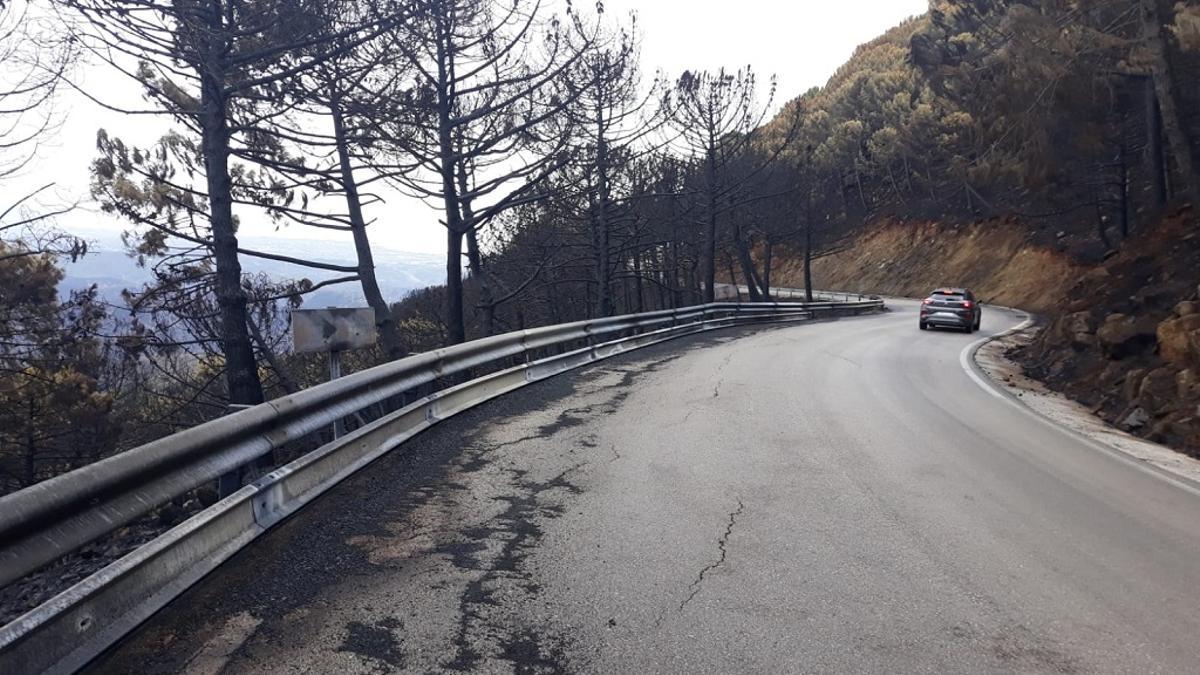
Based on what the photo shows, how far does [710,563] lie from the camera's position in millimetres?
4504

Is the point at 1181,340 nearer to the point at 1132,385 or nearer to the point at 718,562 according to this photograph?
the point at 1132,385

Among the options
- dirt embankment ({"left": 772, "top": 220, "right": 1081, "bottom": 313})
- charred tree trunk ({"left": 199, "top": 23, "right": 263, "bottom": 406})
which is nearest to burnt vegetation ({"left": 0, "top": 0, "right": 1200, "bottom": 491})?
charred tree trunk ({"left": 199, "top": 23, "right": 263, "bottom": 406})

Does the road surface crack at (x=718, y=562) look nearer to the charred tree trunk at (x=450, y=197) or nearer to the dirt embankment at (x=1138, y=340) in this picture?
the dirt embankment at (x=1138, y=340)

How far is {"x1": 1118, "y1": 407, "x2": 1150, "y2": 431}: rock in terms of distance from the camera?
10438 mm

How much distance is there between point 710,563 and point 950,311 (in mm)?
26055

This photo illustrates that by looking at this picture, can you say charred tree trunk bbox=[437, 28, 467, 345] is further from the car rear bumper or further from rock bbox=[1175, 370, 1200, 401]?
the car rear bumper

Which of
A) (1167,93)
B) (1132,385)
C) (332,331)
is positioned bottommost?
(1132,385)

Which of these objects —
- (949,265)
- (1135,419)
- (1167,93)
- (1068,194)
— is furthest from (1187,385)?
(949,265)

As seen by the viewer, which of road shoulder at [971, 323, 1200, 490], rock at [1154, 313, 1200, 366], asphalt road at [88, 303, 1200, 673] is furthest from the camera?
rock at [1154, 313, 1200, 366]

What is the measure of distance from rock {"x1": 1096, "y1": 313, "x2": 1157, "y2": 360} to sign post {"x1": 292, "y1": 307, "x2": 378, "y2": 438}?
38.2 feet

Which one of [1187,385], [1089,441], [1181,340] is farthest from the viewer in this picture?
[1181,340]

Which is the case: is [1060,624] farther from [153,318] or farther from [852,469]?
[153,318]

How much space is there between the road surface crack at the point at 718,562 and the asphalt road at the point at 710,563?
20 millimetres

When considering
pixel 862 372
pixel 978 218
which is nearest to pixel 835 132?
pixel 978 218
